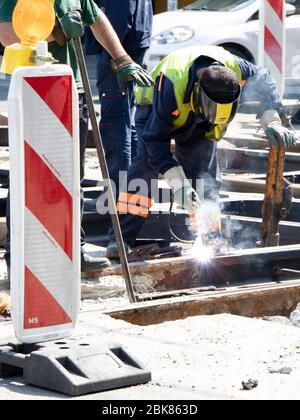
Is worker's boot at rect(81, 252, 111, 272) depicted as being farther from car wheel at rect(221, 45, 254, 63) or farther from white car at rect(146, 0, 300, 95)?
car wheel at rect(221, 45, 254, 63)

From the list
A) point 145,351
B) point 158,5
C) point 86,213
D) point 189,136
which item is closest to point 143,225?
point 86,213

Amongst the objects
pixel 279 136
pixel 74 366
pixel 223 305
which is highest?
pixel 279 136

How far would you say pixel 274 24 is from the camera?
11.3 meters

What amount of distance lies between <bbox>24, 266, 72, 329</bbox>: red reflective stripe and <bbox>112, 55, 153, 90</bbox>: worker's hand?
183 centimetres

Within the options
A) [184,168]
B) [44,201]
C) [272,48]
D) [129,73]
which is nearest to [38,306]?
[44,201]

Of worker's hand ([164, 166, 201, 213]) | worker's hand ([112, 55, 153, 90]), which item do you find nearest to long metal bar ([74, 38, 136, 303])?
worker's hand ([112, 55, 153, 90])

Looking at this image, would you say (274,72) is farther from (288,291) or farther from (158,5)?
(158,5)

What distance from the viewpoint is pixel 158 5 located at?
70.6ft

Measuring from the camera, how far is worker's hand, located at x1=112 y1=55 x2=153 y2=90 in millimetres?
5890

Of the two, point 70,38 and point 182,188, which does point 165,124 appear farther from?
point 70,38

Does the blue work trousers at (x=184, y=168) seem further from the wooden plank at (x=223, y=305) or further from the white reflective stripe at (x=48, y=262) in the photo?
the white reflective stripe at (x=48, y=262)

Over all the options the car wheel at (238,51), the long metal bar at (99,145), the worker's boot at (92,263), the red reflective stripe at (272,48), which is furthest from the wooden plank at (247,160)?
the car wheel at (238,51)

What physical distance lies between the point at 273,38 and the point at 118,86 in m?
4.38

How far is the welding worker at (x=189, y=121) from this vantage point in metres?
6.49
